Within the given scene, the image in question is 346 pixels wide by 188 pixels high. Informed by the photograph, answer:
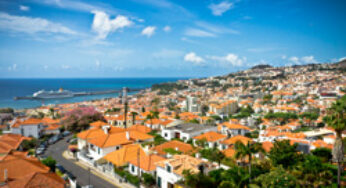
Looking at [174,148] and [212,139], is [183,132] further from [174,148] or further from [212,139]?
[174,148]

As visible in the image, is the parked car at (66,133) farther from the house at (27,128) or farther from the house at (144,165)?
the house at (144,165)

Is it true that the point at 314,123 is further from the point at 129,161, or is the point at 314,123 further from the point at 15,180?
the point at 15,180

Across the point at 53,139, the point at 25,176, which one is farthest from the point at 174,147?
the point at 53,139

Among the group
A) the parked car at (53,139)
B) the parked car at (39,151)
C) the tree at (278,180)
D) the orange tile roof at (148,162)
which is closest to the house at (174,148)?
the orange tile roof at (148,162)

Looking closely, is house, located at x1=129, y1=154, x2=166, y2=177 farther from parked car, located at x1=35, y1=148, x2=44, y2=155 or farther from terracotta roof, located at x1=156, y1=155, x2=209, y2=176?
parked car, located at x1=35, y1=148, x2=44, y2=155

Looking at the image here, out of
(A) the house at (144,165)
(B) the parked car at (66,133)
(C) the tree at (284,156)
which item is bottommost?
(B) the parked car at (66,133)

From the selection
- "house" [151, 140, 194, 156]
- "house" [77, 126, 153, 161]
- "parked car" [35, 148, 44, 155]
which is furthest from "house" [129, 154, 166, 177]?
"parked car" [35, 148, 44, 155]
